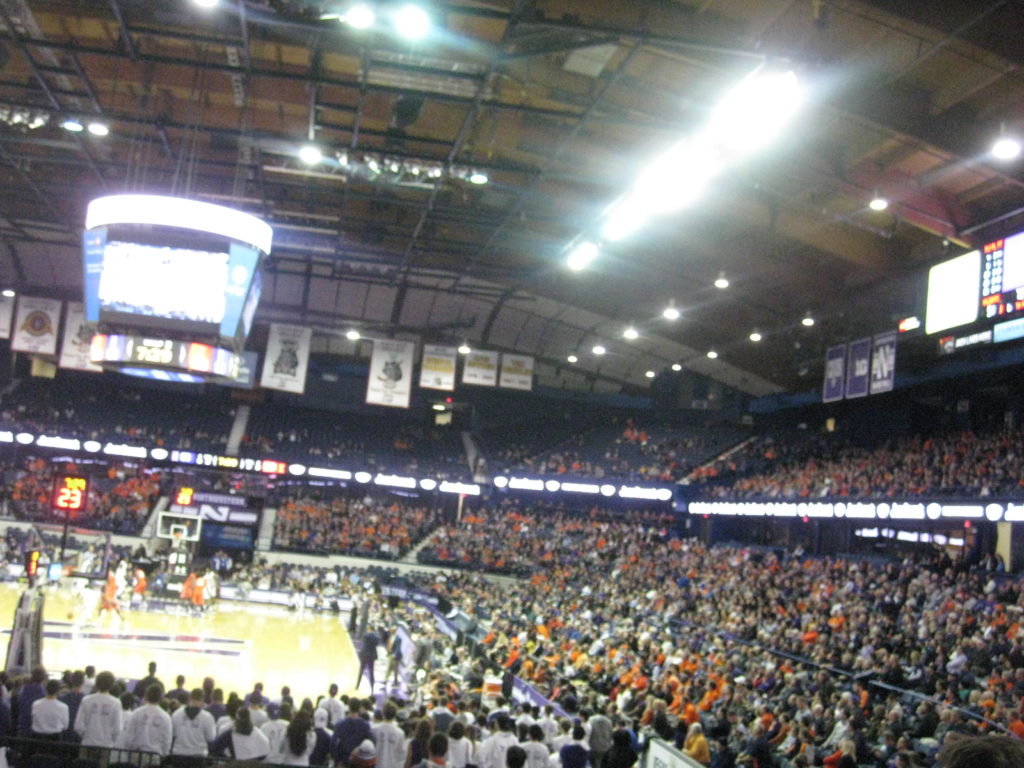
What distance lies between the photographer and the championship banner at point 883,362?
20469mm

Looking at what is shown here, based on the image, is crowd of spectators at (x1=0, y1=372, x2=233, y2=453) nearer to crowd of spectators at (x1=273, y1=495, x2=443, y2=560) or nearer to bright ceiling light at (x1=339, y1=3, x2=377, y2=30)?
crowd of spectators at (x1=273, y1=495, x2=443, y2=560)

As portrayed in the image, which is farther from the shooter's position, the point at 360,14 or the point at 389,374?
the point at 389,374

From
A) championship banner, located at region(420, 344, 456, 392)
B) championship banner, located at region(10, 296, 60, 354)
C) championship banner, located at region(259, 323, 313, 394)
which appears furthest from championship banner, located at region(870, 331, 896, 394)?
championship banner, located at region(10, 296, 60, 354)

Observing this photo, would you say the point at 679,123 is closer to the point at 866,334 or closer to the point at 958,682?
the point at 958,682

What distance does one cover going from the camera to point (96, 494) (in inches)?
1646

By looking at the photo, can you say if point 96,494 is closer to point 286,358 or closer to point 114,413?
point 114,413

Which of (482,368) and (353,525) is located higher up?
(482,368)

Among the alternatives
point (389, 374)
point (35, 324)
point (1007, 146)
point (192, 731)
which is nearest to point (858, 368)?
point (1007, 146)

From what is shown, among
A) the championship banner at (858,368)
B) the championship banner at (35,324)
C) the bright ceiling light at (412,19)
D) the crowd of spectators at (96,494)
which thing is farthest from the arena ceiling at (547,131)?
the crowd of spectators at (96,494)

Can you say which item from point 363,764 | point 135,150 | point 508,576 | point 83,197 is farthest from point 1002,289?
point 508,576

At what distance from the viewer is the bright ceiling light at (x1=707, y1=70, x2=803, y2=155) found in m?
12.9

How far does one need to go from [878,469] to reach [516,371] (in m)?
10.5

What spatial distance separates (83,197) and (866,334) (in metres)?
21.4

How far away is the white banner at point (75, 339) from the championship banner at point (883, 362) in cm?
1940
